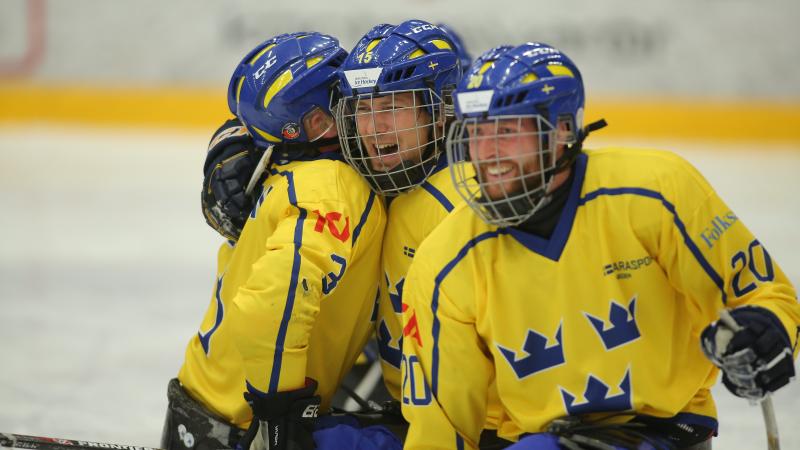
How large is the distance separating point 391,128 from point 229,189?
438 millimetres

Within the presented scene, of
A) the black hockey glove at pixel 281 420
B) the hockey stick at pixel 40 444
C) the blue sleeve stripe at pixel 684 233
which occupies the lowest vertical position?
the hockey stick at pixel 40 444

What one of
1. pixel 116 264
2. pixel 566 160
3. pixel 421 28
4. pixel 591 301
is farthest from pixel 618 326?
pixel 116 264

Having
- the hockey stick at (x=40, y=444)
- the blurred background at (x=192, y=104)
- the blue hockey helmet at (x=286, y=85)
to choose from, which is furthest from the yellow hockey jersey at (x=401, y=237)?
the blurred background at (x=192, y=104)

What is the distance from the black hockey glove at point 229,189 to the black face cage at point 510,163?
808 mm

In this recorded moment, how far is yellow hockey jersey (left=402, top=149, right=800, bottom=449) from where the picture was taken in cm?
188

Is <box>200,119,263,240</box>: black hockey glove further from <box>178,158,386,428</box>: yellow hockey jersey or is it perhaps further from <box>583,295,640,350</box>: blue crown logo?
<box>583,295,640,350</box>: blue crown logo

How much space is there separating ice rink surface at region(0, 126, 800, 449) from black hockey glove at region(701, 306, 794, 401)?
50.7 inches

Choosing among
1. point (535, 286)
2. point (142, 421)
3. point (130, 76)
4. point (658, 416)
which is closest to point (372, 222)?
point (535, 286)

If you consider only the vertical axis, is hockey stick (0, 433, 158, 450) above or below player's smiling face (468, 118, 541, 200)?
below

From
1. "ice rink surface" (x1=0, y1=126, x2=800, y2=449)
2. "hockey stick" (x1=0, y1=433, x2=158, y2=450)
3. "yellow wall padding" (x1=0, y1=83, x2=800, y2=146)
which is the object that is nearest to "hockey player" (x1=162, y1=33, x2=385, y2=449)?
"hockey stick" (x1=0, y1=433, x2=158, y2=450)

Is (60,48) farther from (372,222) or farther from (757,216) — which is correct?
(372,222)

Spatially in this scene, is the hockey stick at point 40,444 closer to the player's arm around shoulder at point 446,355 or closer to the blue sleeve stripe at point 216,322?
the blue sleeve stripe at point 216,322

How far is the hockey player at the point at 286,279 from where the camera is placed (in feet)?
7.36

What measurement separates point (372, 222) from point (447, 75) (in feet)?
1.31
